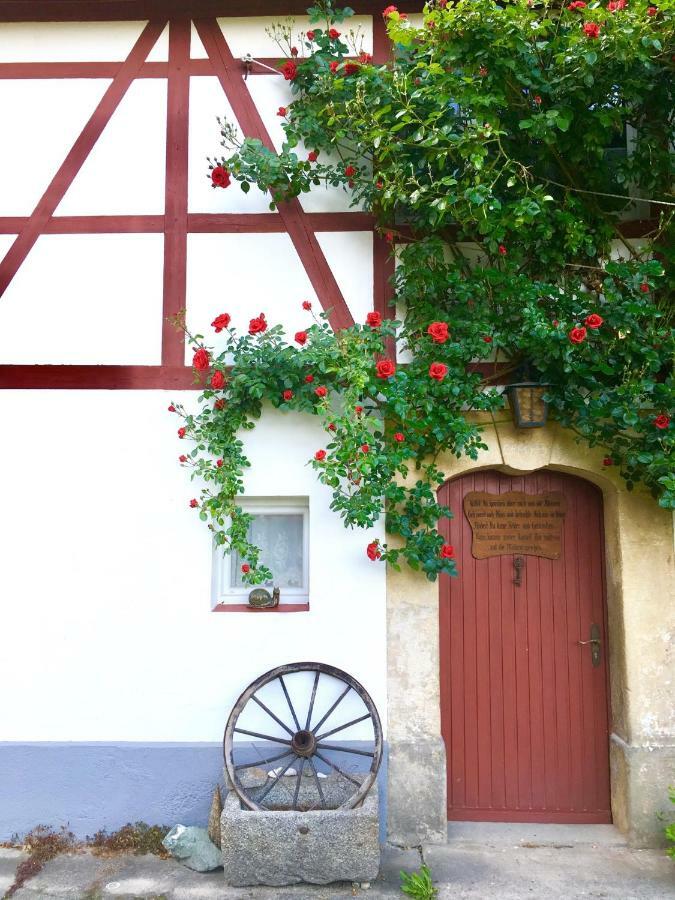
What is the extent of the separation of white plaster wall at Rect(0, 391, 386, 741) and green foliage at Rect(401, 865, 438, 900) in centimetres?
85

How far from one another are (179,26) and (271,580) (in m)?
3.49

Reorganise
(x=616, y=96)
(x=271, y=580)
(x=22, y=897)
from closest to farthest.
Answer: (x=22, y=897)
(x=616, y=96)
(x=271, y=580)

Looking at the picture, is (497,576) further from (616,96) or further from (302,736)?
(616,96)

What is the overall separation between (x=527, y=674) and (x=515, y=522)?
35.3 inches

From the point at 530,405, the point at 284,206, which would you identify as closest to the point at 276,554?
the point at 530,405

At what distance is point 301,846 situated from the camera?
3.14 m

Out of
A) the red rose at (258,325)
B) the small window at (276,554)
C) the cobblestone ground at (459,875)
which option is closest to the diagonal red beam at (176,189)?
the red rose at (258,325)

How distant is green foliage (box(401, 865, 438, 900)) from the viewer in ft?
10.1

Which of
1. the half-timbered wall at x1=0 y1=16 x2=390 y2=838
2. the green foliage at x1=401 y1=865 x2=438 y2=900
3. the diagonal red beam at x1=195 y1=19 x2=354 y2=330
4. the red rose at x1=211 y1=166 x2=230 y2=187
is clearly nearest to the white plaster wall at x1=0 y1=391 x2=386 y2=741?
the half-timbered wall at x1=0 y1=16 x2=390 y2=838

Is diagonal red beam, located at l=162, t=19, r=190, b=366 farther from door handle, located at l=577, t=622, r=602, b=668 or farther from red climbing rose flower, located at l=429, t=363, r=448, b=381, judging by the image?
door handle, located at l=577, t=622, r=602, b=668

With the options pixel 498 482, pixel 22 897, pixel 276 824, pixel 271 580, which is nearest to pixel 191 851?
pixel 276 824

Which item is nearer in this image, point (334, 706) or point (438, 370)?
point (438, 370)

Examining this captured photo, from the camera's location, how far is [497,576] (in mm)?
4000

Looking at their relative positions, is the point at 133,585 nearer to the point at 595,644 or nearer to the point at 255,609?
the point at 255,609
